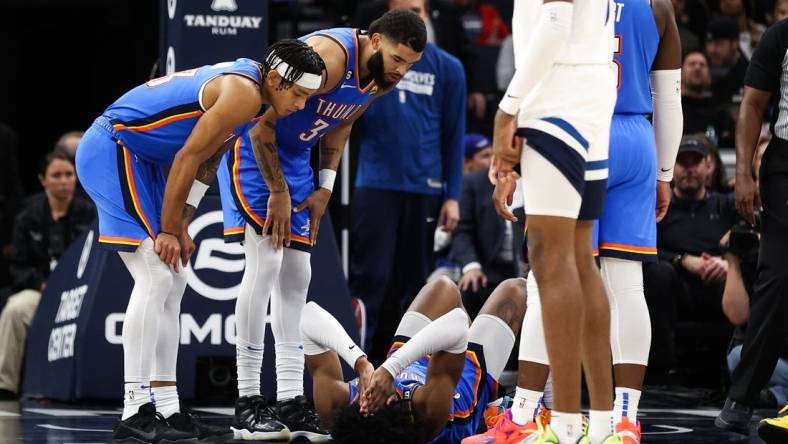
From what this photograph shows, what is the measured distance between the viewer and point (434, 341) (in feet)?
15.3

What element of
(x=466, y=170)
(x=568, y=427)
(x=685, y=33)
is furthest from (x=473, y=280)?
(x=568, y=427)

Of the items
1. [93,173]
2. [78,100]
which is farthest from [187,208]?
[78,100]

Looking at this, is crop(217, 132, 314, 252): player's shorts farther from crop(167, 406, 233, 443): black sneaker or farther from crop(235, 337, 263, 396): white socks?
crop(167, 406, 233, 443): black sneaker

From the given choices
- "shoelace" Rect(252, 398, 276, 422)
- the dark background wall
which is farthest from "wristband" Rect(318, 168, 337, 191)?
the dark background wall

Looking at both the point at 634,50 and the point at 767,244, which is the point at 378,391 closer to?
the point at 634,50

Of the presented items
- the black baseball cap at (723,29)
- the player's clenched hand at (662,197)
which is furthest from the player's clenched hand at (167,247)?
the black baseball cap at (723,29)

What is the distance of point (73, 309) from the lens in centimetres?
705

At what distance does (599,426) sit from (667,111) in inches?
52.9

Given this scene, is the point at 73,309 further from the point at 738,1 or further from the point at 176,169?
the point at 738,1

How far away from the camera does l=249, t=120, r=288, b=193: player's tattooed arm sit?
5320 mm

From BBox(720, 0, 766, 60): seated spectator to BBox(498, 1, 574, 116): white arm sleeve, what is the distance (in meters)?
7.04

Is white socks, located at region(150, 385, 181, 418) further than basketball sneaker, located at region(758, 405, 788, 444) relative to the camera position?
Yes

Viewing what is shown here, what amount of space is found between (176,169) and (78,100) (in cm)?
876

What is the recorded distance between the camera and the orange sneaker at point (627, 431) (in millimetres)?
4293
